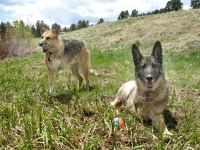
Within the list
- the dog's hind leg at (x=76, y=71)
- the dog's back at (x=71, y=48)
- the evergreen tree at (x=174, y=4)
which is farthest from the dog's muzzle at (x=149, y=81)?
the evergreen tree at (x=174, y=4)

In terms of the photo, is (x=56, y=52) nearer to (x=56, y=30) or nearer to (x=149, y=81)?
(x=56, y=30)

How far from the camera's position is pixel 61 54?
6715 millimetres

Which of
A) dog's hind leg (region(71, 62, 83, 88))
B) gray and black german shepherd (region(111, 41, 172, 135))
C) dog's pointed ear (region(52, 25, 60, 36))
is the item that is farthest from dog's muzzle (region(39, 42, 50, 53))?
gray and black german shepherd (region(111, 41, 172, 135))

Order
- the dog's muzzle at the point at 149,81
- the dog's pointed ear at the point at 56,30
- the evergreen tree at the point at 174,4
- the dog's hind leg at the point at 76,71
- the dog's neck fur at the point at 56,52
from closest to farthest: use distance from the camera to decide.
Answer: the dog's muzzle at the point at 149,81 < the dog's neck fur at the point at 56,52 < the dog's pointed ear at the point at 56,30 < the dog's hind leg at the point at 76,71 < the evergreen tree at the point at 174,4

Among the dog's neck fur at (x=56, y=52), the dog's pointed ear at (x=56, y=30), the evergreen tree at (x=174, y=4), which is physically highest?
the evergreen tree at (x=174, y=4)

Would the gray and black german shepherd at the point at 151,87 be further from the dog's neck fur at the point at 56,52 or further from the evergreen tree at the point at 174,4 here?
the evergreen tree at the point at 174,4

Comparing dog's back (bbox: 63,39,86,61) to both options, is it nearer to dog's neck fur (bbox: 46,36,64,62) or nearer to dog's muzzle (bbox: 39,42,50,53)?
dog's neck fur (bbox: 46,36,64,62)

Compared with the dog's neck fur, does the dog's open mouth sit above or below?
below

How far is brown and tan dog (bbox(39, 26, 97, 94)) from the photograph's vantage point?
6.46 metres

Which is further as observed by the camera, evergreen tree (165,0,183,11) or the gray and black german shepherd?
evergreen tree (165,0,183,11)

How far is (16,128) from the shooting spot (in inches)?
124

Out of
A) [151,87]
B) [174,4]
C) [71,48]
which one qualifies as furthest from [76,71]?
[174,4]

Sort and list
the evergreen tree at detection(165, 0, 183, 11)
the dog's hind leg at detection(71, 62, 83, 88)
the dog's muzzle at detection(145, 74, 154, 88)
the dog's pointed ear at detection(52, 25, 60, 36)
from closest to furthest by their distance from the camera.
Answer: the dog's muzzle at detection(145, 74, 154, 88) → the dog's pointed ear at detection(52, 25, 60, 36) → the dog's hind leg at detection(71, 62, 83, 88) → the evergreen tree at detection(165, 0, 183, 11)

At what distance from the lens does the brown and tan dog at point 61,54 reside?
21.2 feet
